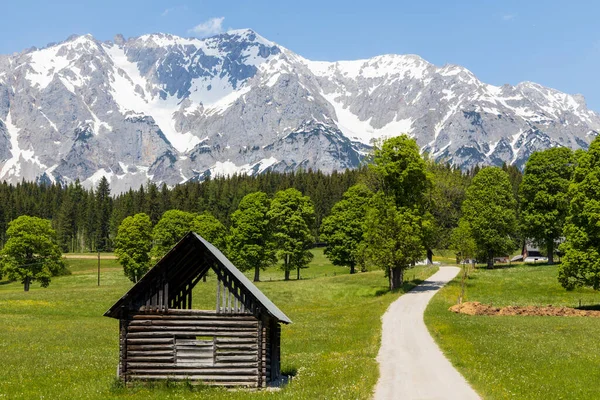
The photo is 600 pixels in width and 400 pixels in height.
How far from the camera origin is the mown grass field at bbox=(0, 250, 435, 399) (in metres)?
24.6

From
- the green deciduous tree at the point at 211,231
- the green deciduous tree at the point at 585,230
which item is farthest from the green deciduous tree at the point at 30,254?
the green deciduous tree at the point at 585,230

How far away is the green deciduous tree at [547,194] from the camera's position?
78.7 meters

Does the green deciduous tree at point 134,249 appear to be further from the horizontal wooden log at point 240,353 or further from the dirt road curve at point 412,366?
the horizontal wooden log at point 240,353

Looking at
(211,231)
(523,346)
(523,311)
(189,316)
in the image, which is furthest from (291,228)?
(189,316)

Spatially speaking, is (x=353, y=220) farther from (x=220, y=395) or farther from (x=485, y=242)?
(x=220, y=395)

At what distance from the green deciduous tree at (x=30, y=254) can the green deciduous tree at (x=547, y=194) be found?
7062cm

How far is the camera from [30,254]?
293 feet

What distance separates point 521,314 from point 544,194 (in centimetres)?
3389

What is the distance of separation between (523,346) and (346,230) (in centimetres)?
6290

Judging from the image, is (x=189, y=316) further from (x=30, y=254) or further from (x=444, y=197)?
(x=444, y=197)

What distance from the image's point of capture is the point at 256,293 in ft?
87.1

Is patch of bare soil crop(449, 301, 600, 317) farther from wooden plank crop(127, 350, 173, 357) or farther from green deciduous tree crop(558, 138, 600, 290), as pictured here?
wooden plank crop(127, 350, 173, 357)

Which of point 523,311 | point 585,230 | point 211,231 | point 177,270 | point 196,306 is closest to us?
point 177,270

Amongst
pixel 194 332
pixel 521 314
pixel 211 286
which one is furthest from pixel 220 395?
pixel 211 286
